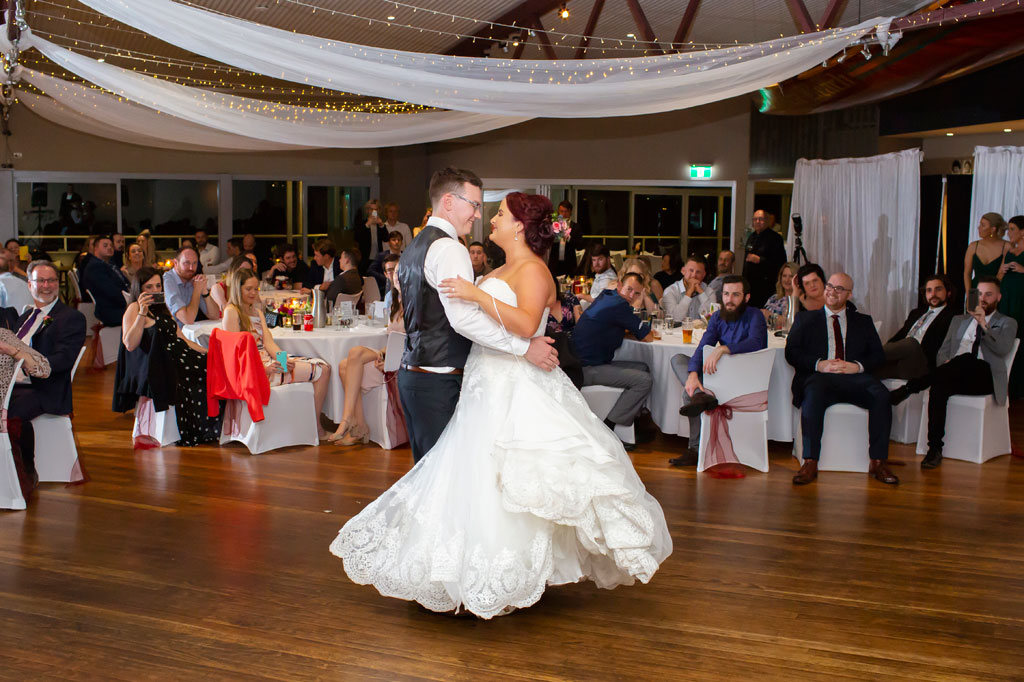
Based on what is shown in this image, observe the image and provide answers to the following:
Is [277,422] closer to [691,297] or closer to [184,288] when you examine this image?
[184,288]

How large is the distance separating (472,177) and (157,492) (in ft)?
9.55

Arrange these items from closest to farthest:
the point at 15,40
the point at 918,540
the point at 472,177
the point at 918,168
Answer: the point at 472,177 < the point at 918,540 < the point at 15,40 < the point at 918,168

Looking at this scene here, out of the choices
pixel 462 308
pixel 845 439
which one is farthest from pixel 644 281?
pixel 462 308

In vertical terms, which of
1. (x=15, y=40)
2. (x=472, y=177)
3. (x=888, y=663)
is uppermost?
(x=15, y=40)

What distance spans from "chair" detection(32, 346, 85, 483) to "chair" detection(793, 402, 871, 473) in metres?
4.17

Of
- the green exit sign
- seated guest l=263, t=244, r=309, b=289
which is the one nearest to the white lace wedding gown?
seated guest l=263, t=244, r=309, b=289

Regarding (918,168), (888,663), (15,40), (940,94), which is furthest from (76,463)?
(940,94)

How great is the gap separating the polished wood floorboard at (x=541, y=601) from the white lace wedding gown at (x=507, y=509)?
235 mm

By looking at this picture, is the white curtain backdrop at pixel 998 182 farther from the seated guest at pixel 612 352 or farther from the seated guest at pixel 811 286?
the seated guest at pixel 612 352

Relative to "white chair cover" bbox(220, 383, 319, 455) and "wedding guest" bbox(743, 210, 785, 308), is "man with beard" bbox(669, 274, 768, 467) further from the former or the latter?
"wedding guest" bbox(743, 210, 785, 308)

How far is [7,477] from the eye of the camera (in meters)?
5.01

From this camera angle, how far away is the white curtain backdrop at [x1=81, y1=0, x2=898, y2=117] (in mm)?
5699

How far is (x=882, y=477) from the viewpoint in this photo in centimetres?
577

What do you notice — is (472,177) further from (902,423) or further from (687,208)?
(687,208)
